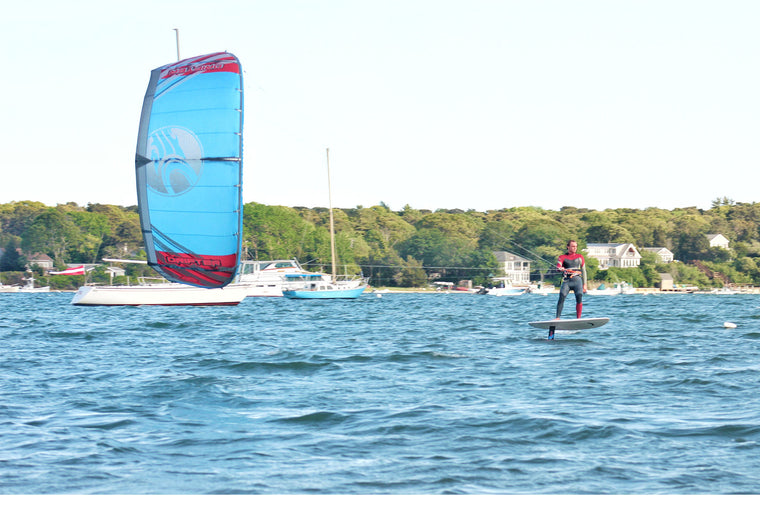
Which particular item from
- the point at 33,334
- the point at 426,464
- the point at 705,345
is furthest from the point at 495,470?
the point at 33,334

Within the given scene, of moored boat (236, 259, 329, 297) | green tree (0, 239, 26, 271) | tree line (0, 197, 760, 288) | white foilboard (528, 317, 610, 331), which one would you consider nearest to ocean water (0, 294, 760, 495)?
white foilboard (528, 317, 610, 331)

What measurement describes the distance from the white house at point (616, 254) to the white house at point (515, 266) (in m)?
10.7

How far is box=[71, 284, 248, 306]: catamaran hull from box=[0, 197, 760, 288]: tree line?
5514 cm

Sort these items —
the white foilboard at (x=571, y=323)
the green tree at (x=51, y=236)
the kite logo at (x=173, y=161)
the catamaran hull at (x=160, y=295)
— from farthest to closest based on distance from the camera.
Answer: the green tree at (x=51, y=236) < the catamaran hull at (x=160, y=295) < the kite logo at (x=173, y=161) < the white foilboard at (x=571, y=323)

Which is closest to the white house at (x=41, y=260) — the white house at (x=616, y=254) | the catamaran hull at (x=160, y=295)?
the catamaran hull at (x=160, y=295)

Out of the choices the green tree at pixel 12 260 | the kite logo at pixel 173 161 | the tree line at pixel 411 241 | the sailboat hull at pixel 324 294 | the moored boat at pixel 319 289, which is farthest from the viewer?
the green tree at pixel 12 260

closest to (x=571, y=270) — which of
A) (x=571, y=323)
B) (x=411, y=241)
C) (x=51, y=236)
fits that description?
(x=571, y=323)

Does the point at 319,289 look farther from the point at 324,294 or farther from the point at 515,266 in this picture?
the point at 515,266

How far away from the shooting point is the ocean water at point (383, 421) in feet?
25.0

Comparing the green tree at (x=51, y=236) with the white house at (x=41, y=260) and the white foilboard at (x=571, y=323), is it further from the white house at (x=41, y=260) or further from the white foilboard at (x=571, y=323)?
the white foilboard at (x=571, y=323)

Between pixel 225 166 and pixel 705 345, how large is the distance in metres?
16.6

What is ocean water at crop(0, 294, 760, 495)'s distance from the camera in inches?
300

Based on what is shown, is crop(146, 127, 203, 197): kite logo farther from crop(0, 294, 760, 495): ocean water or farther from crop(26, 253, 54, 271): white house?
crop(26, 253, 54, 271): white house

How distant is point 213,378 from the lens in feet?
47.5
